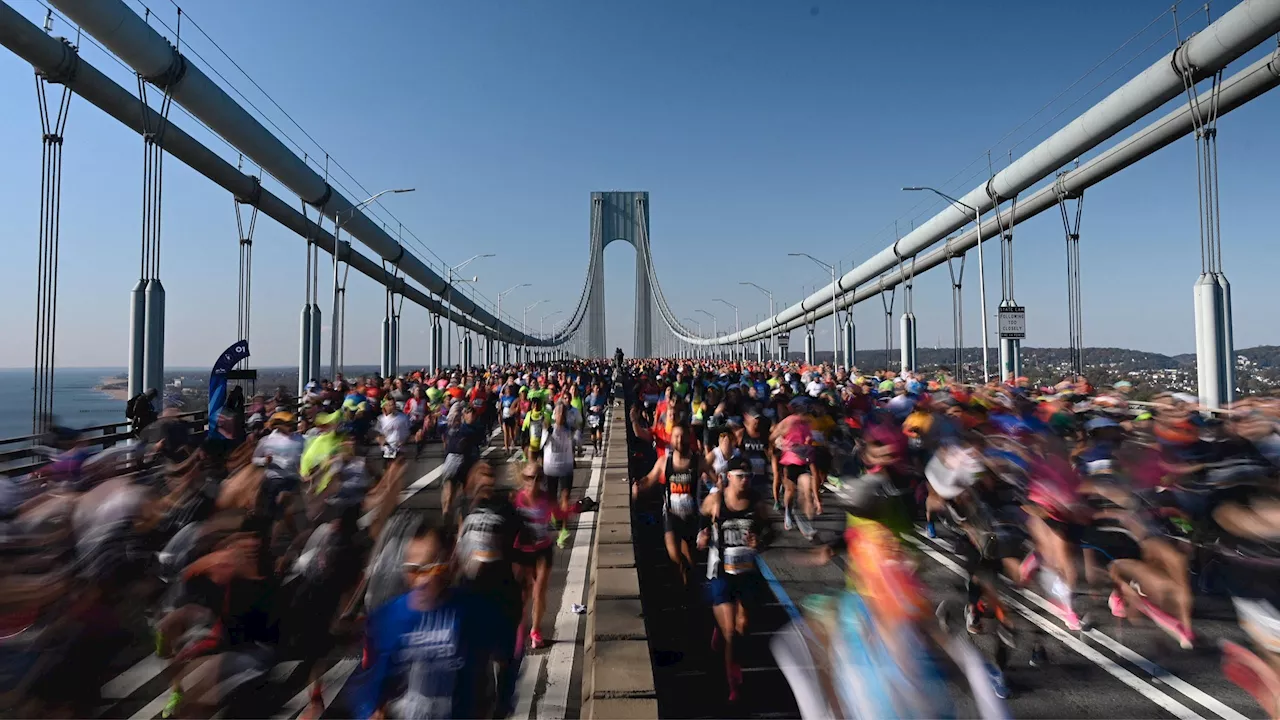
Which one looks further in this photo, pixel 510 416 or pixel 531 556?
pixel 510 416

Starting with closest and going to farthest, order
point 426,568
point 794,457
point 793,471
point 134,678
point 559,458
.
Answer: point 426,568 → point 134,678 → point 559,458 → point 794,457 → point 793,471

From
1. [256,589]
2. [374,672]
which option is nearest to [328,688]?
[256,589]

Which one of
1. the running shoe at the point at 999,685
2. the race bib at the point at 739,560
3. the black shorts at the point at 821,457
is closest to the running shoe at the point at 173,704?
the race bib at the point at 739,560

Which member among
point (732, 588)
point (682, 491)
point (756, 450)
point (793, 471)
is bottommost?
point (732, 588)

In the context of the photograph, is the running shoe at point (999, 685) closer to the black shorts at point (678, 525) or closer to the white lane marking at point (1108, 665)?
the white lane marking at point (1108, 665)

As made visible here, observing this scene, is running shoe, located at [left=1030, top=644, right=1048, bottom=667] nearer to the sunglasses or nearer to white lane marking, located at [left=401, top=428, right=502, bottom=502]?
the sunglasses

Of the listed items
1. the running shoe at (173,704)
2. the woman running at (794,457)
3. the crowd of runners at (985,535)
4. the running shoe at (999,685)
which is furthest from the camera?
the woman running at (794,457)

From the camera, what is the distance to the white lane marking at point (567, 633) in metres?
4.62

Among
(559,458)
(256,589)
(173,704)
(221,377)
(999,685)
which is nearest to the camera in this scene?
(256,589)

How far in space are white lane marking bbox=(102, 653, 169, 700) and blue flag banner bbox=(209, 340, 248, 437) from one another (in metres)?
7.23

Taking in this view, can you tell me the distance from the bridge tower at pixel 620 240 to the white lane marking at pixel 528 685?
126465 millimetres

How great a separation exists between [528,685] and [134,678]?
9.06 ft

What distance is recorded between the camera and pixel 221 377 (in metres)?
12.8

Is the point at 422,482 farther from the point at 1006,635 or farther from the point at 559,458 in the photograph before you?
the point at 1006,635
